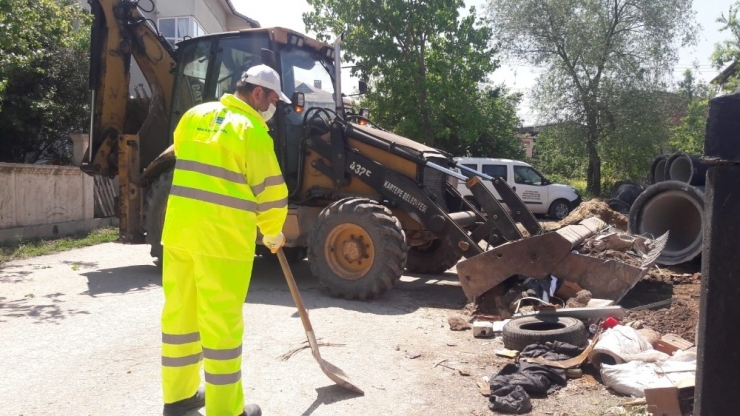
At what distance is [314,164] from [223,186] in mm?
4616

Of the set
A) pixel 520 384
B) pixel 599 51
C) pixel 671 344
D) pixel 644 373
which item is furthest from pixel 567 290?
pixel 599 51

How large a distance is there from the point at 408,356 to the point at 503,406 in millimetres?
1331

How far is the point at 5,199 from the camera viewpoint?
11.2m

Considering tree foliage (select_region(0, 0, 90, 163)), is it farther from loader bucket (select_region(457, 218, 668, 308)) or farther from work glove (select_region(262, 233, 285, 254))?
work glove (select_region(262, 233, 285, 254))

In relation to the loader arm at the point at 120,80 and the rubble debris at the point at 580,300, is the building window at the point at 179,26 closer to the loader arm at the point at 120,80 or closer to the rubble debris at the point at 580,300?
the loader arm at the point at 120,80

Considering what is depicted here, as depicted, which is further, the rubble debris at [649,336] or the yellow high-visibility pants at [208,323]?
the rubble debris at [649,336]

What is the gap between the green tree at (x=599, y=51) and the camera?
76.1ft

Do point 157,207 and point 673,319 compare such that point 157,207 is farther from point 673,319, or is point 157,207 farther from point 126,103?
point 673,319

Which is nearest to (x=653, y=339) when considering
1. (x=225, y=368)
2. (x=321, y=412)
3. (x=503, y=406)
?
(x=503, y=406)

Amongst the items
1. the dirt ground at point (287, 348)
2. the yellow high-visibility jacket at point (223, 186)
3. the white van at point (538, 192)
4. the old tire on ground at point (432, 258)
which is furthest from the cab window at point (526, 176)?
the yellow high-visibility jacket at point (223, 186)

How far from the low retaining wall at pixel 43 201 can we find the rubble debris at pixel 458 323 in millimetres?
8583

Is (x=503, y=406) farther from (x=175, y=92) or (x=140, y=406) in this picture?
(x=175, y=92)

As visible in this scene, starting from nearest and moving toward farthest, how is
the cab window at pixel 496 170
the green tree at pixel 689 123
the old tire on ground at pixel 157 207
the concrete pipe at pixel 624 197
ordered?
1. the old tire on ground at pixel 157 207
2. the concrete pipe at pixel 624 197
3. the cab window at pixel 496 170
4. the green tree at pixel 689 123

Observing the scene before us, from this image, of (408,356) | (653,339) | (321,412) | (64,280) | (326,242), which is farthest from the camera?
(64,280)
